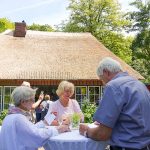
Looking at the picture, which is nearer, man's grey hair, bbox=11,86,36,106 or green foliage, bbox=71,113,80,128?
man's grey hair, bbox=11,86,36,106

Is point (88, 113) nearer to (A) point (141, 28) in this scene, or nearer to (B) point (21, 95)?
(B) point (21, 95)

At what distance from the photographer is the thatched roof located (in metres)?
26.4

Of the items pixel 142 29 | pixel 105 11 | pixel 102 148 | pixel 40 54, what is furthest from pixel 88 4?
pixel 102 148

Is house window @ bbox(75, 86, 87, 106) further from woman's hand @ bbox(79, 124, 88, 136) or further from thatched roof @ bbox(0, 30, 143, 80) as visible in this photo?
woman's hand @ bbox(79, 124, 88, 136)

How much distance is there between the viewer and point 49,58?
28.7 metres

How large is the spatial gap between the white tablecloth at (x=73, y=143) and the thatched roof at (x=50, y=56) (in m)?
20.6

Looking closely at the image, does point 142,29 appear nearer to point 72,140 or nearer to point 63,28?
point 63,28

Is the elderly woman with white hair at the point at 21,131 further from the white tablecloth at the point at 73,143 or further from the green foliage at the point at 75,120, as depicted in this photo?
the green foliage at the point at 75,120

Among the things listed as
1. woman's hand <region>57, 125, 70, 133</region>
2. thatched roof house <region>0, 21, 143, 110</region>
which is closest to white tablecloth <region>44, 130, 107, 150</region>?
woman's hand <region>57, 125, 70, 133</region>

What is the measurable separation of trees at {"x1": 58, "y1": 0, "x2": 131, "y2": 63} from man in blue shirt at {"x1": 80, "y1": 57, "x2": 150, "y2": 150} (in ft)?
119

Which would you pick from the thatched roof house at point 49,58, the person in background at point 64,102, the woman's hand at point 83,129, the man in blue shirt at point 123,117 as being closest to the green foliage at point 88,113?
the thatched roof house at point 49,58

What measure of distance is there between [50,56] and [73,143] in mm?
24401

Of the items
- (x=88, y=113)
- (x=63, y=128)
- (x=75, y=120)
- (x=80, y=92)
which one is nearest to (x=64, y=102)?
(x=75, y=120)

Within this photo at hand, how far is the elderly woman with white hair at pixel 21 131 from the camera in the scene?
4559 millimetres
